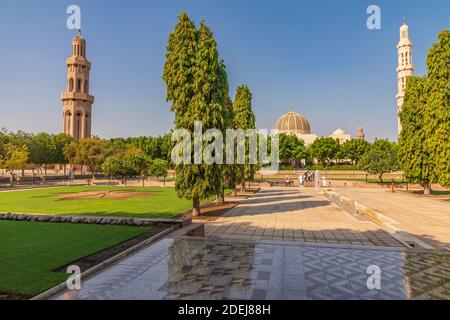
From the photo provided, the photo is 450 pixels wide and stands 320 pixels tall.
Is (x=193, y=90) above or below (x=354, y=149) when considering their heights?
below

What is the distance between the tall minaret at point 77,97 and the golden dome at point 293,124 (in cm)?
6765

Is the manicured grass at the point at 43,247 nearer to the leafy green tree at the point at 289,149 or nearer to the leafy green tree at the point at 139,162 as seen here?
the leafy green tree at the point at 139,162

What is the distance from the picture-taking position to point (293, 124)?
11119cm

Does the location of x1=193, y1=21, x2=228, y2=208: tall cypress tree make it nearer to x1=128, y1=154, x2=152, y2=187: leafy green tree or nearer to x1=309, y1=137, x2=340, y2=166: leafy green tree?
x1=128, y1=154, x2=152, y2=187: leafy green tree

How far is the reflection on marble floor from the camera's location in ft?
17.0

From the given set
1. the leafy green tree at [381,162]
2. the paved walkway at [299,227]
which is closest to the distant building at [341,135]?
the leafy green tree at [381,162]

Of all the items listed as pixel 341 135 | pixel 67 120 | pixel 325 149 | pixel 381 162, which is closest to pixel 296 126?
pixel 341 135

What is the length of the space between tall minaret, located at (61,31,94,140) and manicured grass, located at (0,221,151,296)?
83970 mm

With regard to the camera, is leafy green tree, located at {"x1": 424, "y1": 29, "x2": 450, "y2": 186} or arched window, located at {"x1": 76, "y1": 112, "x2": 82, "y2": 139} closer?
leafy green tree, located at {"x1": 424, "y1": 29, "x2": 450, "y2": 186}

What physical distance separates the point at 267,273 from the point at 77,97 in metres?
93.0

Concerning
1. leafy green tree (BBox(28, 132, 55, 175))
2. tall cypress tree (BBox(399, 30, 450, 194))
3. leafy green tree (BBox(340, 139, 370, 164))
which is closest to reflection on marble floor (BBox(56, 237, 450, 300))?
tall cypress tree (BBox(399, 30, 450, 194))

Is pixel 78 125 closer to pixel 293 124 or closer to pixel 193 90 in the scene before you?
pixel 293 124

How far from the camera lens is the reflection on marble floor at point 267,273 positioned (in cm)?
518
